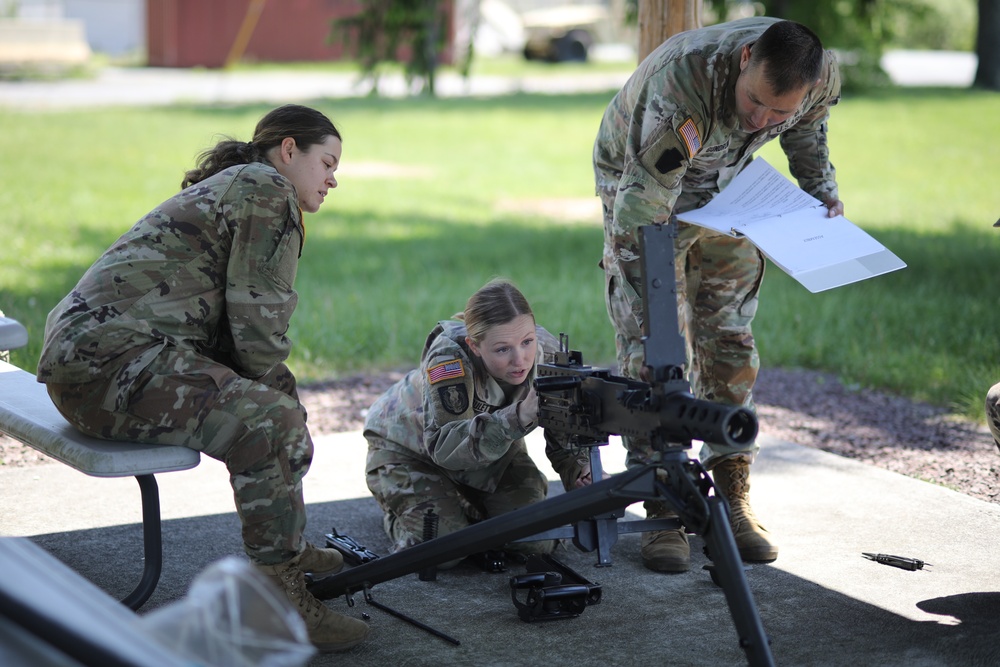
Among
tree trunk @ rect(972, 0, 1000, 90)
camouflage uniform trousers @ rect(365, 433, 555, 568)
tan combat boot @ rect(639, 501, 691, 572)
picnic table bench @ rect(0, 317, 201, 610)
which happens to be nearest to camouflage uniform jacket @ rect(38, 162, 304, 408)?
picnic table bench @ rect(0, 317, 201, 610)

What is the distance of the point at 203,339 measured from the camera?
3.13 meters

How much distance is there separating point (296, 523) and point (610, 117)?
1788 millimetres

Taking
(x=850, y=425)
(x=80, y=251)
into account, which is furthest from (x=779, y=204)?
(x=80, y=251)

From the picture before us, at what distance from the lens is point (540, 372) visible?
10.2ft

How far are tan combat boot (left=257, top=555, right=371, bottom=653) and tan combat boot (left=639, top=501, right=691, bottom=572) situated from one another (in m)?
1.10

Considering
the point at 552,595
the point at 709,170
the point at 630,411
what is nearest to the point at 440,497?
the point at 552,595

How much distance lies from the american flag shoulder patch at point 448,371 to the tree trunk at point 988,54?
Result: 23.4 metres

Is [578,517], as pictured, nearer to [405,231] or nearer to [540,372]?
[540,372]

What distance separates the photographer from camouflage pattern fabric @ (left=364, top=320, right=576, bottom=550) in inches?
141

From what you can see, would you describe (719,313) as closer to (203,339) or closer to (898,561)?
(898,561)

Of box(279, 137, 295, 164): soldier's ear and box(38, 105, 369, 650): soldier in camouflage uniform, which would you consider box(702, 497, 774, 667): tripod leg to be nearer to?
box(38, 105, 369, 650): soldier in camouflage uniform

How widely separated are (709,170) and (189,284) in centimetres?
177

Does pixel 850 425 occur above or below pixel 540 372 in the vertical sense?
below

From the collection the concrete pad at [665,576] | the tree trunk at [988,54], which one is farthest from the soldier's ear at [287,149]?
the tree trunk at [988,54]
